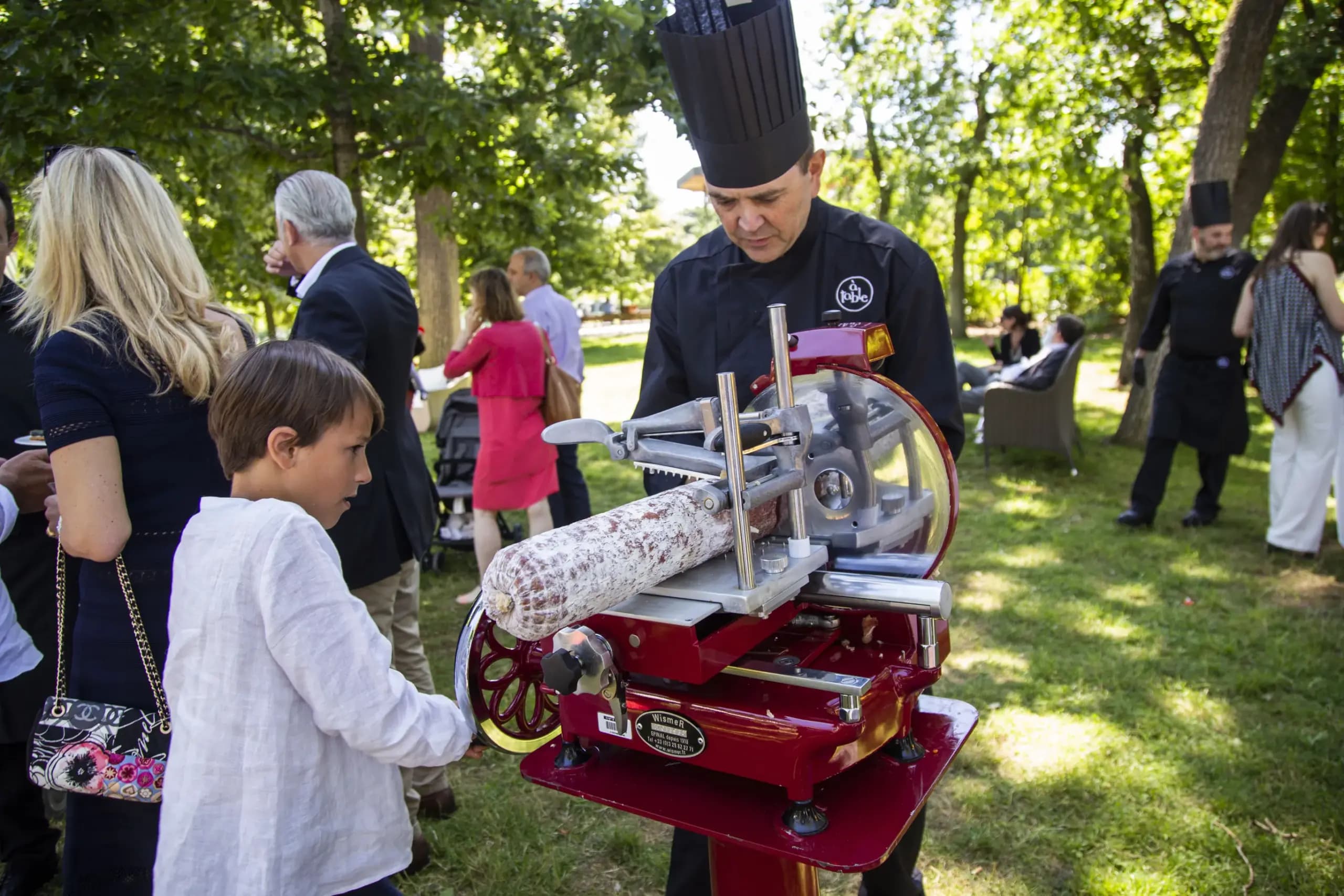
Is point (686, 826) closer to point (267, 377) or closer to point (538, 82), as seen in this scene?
point (267, 377)

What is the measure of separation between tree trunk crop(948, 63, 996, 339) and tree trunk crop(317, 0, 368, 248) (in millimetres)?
15967

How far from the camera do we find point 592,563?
→ 121cm

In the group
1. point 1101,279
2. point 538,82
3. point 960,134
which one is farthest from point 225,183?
point 1101,279

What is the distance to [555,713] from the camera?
1784mm

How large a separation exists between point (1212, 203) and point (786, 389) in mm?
6185

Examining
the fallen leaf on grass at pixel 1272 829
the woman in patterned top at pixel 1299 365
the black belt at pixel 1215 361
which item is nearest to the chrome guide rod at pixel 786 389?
the fallen leaf on grass at pixel 1272 829

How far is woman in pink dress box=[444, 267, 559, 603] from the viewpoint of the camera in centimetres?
559

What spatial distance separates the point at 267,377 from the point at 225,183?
6378 mm

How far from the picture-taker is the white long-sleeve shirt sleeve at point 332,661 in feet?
5.16

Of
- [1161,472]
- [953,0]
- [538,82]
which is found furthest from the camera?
[953,0]

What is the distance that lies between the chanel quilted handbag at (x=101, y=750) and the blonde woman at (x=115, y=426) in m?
0.08

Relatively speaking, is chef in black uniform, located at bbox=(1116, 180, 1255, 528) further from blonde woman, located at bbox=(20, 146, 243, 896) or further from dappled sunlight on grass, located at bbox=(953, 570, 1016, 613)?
blonde woman, located at bbox=(20, 146, 243, 896)

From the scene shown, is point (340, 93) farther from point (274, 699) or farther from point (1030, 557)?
point (1030, 557)

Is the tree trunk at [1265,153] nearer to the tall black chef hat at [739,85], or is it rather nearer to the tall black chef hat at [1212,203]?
the tall black chef hat at [1212,203]
